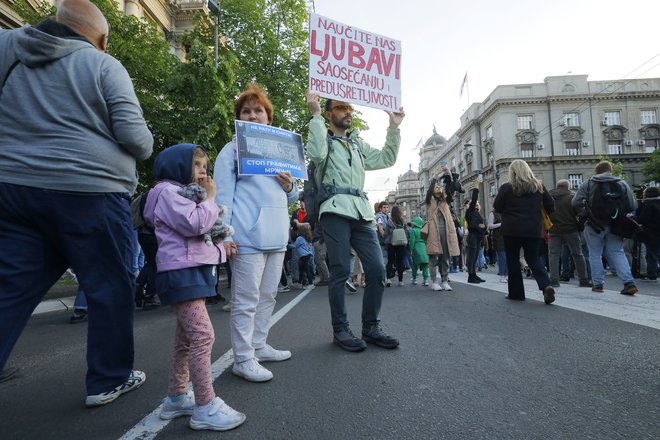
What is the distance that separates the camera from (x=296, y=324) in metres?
4.57

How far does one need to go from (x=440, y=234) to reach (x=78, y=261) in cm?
662

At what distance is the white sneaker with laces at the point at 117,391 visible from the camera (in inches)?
86.8

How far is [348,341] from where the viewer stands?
3.26 metres

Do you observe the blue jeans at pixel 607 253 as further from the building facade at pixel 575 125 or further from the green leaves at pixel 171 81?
the building facade at pixel 575 125

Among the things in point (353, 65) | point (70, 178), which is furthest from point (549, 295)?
point (70, 178)

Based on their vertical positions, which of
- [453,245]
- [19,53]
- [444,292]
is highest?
[19,53]

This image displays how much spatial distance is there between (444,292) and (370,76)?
175 inches

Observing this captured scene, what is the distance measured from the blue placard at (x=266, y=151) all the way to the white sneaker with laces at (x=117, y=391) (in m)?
1.46

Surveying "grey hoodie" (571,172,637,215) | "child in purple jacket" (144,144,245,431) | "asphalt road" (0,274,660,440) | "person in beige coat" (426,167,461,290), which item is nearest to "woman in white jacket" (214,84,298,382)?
"asphalt road" (0,274,660,440)

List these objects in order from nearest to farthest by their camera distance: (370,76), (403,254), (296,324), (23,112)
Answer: (23,112)
(370,76)
(296,324)
(403,254)

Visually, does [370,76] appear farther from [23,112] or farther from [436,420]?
[436,420]

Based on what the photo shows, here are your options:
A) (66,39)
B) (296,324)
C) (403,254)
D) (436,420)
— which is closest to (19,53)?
(66,39)

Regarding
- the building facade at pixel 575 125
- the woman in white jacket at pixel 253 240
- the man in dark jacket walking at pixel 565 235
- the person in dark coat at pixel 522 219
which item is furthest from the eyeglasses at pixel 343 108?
the building facade at pixel 575 125

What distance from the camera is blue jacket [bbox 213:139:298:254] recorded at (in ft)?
8.89
